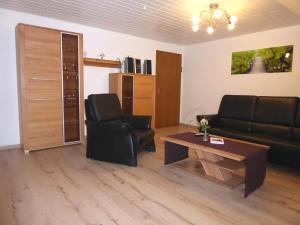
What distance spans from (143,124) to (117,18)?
6.11 feet

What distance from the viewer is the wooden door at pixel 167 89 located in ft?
18.0

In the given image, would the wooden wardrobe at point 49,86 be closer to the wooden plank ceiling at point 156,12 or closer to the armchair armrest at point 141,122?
the wooden plank ceiling at point 156,12

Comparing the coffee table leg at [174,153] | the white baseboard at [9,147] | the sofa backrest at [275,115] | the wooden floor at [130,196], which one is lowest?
the wooden floor at [130,196]

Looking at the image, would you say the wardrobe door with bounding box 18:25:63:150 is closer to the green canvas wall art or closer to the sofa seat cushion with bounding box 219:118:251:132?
the sofa seat cushion with bounding box 219:118:251:132

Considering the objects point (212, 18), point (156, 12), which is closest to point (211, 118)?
point (212, 18)

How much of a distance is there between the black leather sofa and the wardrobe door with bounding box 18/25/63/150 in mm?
2711

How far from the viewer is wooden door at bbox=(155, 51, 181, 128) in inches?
216

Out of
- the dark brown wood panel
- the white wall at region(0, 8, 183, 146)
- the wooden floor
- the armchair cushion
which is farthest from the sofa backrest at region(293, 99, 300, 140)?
the white wall at region(0, 8, 183, 146)

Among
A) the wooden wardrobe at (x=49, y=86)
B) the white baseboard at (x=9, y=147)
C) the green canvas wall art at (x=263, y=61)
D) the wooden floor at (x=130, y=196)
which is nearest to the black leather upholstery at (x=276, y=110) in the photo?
the wooden floor at (x=130, y=196)

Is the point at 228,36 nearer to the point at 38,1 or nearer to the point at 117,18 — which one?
the point at 117,18

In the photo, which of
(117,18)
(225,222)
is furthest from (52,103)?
(225,222)

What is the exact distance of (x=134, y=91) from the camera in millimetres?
4551

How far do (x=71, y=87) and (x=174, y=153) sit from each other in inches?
85.0

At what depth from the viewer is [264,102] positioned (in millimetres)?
3592
